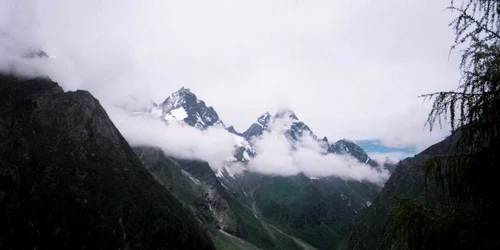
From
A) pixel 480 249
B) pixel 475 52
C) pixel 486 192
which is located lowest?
pixel 480 249

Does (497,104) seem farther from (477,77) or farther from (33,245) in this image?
(33,245)

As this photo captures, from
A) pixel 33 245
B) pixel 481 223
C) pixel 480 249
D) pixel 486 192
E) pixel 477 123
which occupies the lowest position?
pixel 33 245

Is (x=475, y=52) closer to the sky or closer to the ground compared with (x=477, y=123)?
closer to the sky

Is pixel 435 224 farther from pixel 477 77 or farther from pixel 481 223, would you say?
pixel 477 77

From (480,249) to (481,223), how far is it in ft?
2.13

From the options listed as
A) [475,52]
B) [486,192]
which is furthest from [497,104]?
[486,192]

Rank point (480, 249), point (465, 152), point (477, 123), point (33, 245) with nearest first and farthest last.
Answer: point (480, 249) → point (477, 123) → point (465, 152) → point (33, 245)

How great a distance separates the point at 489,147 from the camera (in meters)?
8.56

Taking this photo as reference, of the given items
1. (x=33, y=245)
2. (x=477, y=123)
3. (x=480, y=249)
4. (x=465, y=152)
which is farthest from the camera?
(x=33, y=245)

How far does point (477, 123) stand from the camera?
8547 millimetres

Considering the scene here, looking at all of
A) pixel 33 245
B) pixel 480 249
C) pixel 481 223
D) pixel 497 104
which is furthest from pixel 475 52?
pixel 33 245

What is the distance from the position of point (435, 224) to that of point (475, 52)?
4477mm

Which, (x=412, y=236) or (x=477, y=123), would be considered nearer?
(x=477, y=123)

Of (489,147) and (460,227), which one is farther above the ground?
(489,147)
